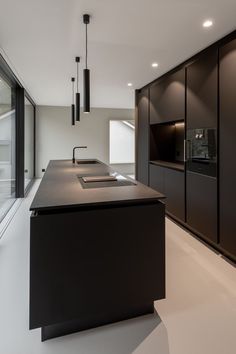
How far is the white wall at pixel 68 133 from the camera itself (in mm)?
Result: 8656

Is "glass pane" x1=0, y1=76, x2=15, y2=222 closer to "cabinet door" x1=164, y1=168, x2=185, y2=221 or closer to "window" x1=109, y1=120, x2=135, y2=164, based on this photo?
"cabinet door" x1=164, y1=168, x2=185, y2=221

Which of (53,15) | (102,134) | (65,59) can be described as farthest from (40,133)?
(53,15)

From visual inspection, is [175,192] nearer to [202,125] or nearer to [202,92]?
[202,125]

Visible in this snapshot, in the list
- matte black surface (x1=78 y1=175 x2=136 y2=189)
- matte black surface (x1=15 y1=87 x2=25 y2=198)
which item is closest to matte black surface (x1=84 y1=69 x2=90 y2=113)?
matte black surface (x1=78 y1=175 x2=136 y2=189)

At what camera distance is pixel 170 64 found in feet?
13.3

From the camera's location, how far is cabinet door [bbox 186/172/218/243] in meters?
3.18

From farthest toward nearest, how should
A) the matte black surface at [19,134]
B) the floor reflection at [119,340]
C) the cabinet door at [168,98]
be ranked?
the matte black surface at [19,134] < the cabinet door at [168,98] < the floor reflection at [119,340]

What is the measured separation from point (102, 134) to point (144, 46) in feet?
19.5

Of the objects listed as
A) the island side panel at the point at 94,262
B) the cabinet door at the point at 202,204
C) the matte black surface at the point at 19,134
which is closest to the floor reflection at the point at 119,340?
the island side panel at the point at 94,262

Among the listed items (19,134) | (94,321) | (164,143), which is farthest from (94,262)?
(19,134)

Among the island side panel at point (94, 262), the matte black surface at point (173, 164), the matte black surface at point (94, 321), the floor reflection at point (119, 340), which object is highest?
the matte black surface at point (173, 164)

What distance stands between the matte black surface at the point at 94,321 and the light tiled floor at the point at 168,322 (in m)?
0.04

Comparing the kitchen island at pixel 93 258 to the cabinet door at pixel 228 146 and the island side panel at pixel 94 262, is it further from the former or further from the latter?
the cabinet door at pixel 228 146

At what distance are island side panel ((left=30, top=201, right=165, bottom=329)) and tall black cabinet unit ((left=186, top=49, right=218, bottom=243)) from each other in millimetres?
1516
